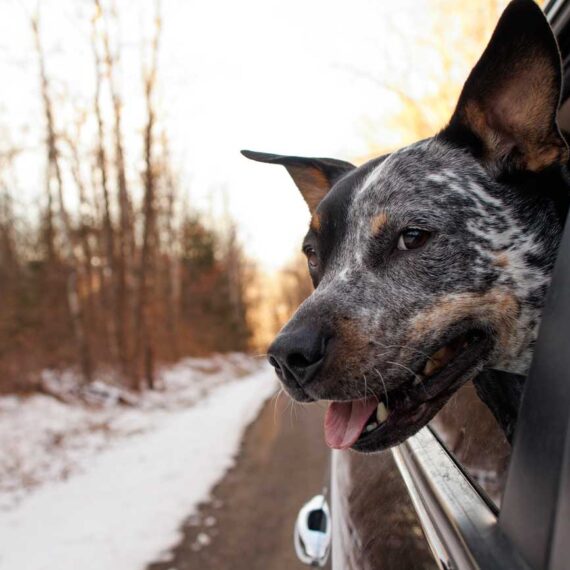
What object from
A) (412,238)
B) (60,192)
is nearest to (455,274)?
(412,238)

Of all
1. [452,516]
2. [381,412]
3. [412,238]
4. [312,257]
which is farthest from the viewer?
[312,257]

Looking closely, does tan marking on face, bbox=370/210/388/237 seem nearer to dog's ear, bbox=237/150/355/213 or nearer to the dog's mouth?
the dog's mouth

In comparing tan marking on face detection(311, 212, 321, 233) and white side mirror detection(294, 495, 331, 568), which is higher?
tan marking on face detection(311, 212, 321, 233)

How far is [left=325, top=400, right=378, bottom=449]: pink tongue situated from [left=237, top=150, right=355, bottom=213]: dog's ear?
1436mm

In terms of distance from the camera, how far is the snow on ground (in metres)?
4.80

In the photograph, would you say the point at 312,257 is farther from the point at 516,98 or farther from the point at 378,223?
the point at 516,98

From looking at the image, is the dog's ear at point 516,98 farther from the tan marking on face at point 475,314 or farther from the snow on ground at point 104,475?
the snow on ground at point 104,475

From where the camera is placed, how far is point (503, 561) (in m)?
1.00

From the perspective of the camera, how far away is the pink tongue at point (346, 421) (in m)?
1.77

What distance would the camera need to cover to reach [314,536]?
2.18 metres

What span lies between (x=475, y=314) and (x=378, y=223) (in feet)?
1.72

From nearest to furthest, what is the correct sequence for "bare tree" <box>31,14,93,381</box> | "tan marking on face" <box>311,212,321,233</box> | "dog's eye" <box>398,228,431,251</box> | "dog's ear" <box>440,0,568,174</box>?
"dog's ear" <box>440,0,568,174</box> < "dog's eye" <box>398,228,431,251</box> < "tan marking on face" <box>311,212,321,233</box> < "bare tree" <box>31,14,93,381</box>

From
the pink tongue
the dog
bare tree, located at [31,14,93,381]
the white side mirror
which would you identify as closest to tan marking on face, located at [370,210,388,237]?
the dog

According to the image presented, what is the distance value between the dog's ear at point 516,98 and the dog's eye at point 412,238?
365mm
